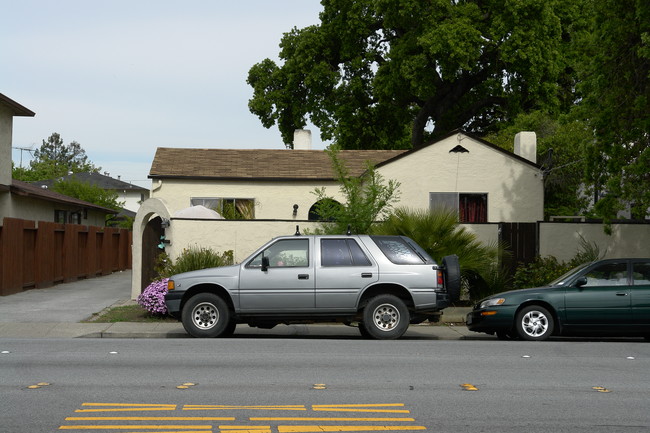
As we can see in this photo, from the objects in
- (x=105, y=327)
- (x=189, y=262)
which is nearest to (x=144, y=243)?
(x=189, y=262)

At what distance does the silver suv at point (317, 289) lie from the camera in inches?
532

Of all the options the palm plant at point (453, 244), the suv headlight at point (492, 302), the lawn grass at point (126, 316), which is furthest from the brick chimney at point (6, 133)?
the suv headlight at point (492, 302)

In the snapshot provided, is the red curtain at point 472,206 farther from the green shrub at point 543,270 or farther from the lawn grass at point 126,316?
the lawn grass at point 126,316

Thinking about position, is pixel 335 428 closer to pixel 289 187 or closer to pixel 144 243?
pixel 144 243

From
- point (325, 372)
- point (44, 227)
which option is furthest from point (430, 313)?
point (44, 227)

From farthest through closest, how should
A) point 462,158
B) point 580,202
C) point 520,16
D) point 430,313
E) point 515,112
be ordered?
point 515,112 < point 520,16 < point 580,202 < point 462,158 < point 430,313

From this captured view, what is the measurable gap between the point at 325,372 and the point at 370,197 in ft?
31.2

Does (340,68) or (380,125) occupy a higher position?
(340,68)

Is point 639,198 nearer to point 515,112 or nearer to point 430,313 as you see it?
point 430,313

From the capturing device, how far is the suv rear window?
1371 cm

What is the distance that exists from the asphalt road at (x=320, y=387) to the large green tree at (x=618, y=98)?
6075 mm

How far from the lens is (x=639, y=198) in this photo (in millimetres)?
18266

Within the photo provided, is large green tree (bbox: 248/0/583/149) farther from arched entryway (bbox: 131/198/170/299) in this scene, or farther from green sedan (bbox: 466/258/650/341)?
green sedan (bbox: 466/258/650/341)

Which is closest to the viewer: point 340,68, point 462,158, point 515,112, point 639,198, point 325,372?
point 325,372
